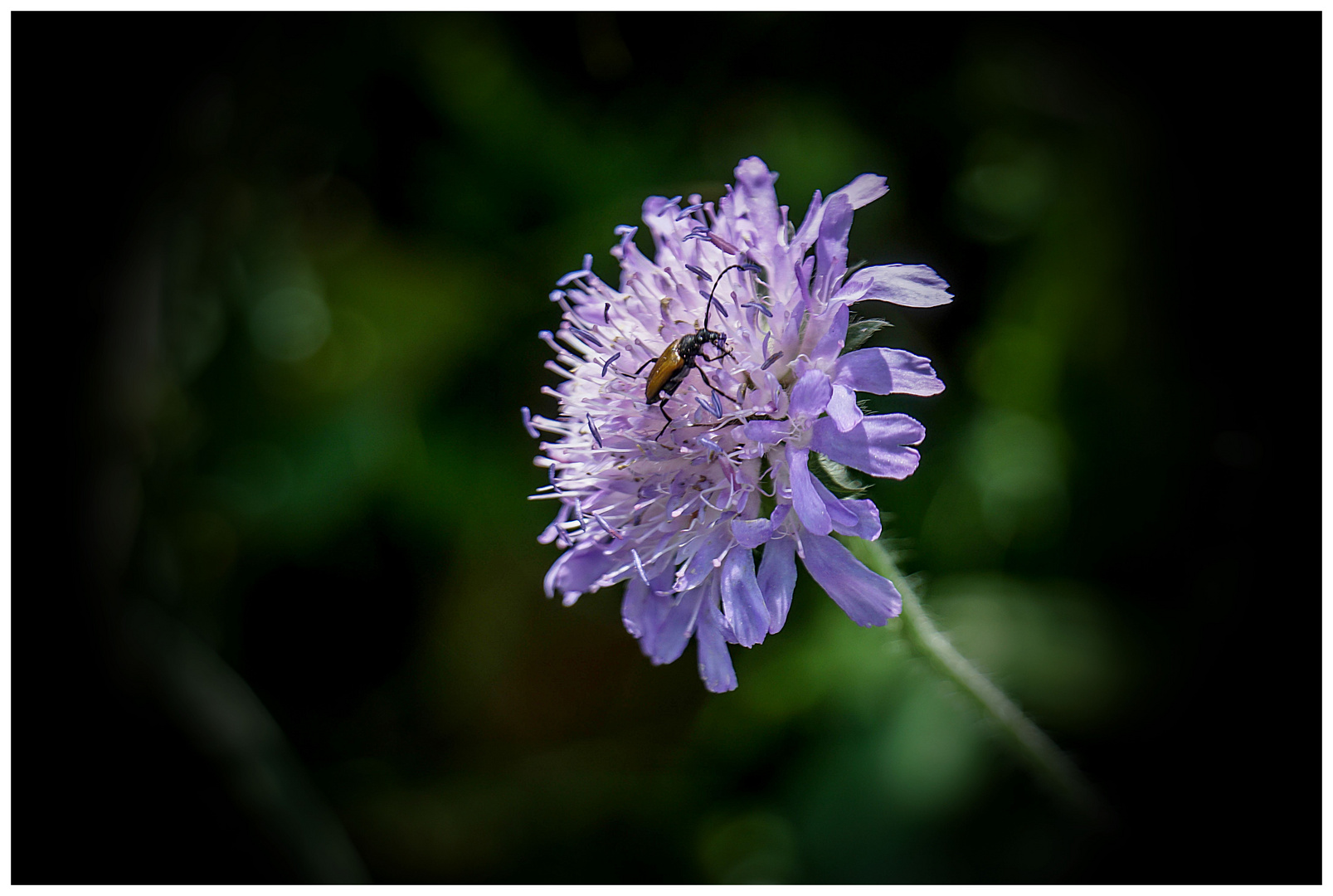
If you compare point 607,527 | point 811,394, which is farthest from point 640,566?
point 811,394

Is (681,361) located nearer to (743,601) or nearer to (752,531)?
(752,531)

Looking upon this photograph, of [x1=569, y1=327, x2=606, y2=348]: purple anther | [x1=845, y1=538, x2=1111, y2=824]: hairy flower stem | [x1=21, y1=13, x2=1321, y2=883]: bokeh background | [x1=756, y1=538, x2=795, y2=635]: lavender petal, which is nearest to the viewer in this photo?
[x1=756, y1=538, x2=795, y2=635]: lavender petal

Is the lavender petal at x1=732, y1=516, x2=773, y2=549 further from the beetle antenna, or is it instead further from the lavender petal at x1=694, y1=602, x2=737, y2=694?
the beetle antenna

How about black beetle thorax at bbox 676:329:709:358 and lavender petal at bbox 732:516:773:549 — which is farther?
black beetle thorax at bbox 676:329:709:358

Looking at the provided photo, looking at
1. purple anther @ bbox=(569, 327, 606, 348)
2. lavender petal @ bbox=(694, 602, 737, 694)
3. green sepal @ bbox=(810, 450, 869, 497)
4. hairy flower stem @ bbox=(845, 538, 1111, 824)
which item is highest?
purple anther @ bbox=(569, 327, 606, 348)

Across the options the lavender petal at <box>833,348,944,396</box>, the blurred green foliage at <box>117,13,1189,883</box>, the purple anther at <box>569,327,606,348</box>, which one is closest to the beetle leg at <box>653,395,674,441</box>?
the purple anther at <box>569,327,606,348</box>

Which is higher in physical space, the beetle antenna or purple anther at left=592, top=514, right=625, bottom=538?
the beetle antenna

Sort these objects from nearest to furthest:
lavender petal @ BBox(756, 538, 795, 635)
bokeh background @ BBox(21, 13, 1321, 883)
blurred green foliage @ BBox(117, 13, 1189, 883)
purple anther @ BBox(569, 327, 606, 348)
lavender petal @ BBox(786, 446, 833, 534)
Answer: lavender petal @ BBox(786, 446, 833, 534) < lavender petal @ BBox(756, 538, 795, 635) < purple anther @ BBox(569, 327, 606, 348) < bokeh background @ BBox(21, 13, 1321, 883) < blurred green foliage @ BBox(117, 13, 1189, 883)
